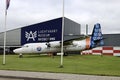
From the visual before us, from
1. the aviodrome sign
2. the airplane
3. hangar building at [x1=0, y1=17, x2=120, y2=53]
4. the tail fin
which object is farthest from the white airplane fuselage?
the aviodrome sign

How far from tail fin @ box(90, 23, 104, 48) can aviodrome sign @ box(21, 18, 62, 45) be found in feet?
39.6

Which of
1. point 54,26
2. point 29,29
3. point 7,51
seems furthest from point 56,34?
point 7,51

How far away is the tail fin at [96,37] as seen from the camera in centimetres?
4803

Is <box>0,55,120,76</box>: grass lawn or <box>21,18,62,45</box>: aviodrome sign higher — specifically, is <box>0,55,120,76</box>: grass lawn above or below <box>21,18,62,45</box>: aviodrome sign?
below

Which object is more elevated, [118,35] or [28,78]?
[118,35]

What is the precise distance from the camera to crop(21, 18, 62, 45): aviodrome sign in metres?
60.7

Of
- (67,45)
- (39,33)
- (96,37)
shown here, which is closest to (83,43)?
(67,45)

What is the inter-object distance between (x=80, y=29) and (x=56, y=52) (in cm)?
2646

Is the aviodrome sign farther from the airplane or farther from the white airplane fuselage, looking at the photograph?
the white airplane fuselage

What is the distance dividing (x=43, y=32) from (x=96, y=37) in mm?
16132

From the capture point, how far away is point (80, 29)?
7256 cm

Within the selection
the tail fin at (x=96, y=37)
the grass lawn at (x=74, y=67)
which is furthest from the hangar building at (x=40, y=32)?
the grass lawn at (x=74, y=67)

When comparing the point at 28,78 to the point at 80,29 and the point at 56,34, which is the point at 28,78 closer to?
the point at 56,34

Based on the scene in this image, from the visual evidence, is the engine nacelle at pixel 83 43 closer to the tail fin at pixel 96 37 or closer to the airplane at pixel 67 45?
the airplane at pixel 67 45
